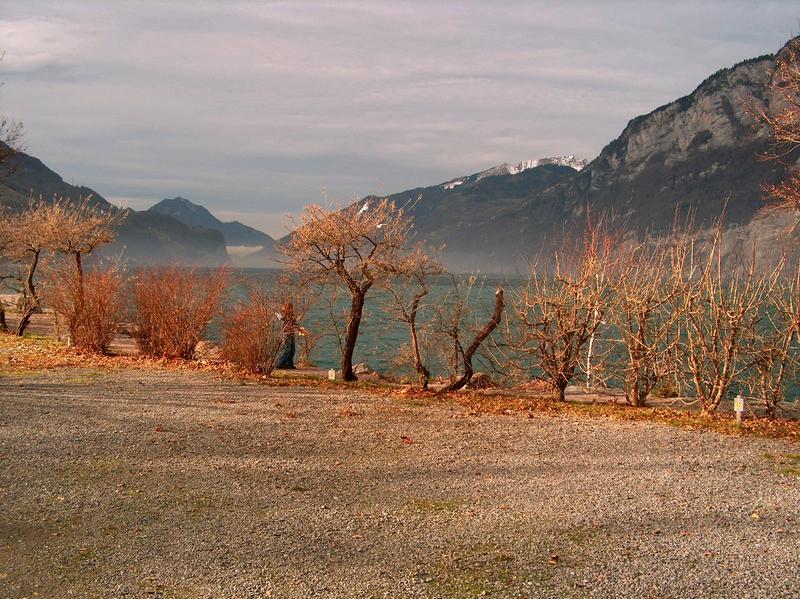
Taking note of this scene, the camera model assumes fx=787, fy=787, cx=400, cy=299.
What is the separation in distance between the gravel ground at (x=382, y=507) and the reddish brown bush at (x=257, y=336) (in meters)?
6.03

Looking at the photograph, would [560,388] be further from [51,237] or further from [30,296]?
[30,296]

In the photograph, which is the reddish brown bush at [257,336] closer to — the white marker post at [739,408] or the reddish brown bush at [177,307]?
the reddish brown bush at [177,307]

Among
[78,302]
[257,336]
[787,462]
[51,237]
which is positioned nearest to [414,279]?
[257,336]

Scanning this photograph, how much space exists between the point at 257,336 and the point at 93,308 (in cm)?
676

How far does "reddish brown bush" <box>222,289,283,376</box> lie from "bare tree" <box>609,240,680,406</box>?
26.8 feet

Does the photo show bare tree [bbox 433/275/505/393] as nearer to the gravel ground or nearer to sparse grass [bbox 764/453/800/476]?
the gravel ground

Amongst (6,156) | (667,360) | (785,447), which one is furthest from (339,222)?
(6,156)

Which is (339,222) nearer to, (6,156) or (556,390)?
(556,390)

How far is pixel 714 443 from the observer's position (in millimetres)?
11789

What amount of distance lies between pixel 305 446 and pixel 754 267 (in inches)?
364

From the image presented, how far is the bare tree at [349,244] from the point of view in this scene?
1741 centimetres

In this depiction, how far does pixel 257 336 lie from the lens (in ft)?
63.7

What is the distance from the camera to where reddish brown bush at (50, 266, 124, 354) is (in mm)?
23297

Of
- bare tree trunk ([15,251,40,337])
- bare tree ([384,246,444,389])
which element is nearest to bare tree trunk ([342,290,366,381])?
bare tree ([384,246,444,389])
